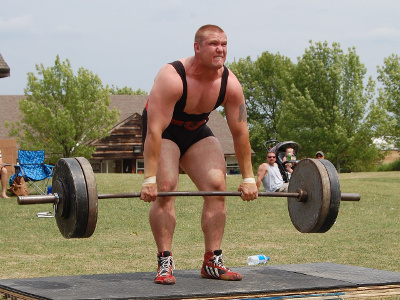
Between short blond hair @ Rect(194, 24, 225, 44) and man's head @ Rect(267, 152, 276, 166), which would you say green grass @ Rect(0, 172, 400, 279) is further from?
short blond hair @ Rect(194, 24, 225, 44)

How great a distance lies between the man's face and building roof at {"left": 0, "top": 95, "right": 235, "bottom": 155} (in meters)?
38.9

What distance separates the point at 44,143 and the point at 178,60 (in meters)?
35.4

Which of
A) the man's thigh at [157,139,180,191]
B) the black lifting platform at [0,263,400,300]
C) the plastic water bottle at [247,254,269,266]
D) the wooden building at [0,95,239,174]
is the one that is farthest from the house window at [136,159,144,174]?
the man's thigh at [157,139,180,191]

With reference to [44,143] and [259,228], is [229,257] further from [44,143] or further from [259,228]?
[44,143]

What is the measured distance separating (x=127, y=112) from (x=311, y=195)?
1612 inches

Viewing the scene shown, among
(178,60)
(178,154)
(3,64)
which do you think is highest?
(3,64)

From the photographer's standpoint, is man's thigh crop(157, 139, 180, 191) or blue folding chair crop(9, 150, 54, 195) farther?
blue folding chair crop(9, 150, 54, 195)

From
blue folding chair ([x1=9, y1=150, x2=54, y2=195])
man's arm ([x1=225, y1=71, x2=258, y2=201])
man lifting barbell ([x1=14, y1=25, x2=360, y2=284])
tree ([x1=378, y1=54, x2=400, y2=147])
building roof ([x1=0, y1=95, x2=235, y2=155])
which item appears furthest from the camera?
building roof ([x1=0, y1=95, x2=235, y2=155])

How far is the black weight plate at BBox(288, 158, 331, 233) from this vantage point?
17.9 feet

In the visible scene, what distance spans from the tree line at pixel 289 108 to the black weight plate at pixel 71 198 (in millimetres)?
27898

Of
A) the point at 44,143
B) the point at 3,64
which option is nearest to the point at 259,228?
the point at 3,64

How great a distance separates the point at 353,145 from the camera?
4738 centimetres

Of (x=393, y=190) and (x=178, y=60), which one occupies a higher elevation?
(x=178, y=60)

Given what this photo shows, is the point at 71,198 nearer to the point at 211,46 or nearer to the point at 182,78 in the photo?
the point at 182,78
